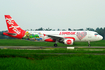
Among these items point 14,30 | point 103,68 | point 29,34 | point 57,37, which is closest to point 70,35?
point 57,37

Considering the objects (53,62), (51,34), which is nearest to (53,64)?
(53,62)

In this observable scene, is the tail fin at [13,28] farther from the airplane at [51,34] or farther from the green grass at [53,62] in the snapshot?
the green grass at [53,62]

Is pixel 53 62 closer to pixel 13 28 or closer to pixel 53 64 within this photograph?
pixel 53 64

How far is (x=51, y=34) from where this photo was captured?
3303 centimetres

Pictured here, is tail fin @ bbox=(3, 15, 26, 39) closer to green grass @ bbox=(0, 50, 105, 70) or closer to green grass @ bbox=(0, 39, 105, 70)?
green grass @ bbox=(0, 39, 105, 70)

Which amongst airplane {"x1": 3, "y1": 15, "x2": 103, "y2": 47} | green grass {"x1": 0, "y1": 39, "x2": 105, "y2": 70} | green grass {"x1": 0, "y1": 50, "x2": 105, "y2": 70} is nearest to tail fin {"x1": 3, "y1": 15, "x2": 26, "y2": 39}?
airplane {"x1": 3, "y1": 15, "x2": 103, "y2": 47}

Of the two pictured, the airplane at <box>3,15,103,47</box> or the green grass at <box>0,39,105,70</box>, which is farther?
the airplane at <box>3,15,103,47</box>

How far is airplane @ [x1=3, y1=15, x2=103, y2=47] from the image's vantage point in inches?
1258

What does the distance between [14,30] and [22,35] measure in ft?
7.15

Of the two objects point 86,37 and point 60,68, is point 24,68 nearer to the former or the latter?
point 60,68

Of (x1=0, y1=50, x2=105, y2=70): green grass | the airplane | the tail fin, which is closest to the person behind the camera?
(x1=0, y1=50, x2=105, y2=70): green grass

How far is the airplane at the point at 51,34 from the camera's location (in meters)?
32.0

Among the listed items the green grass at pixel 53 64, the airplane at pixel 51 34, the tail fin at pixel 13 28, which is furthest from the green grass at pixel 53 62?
the tail fin at pixel 13 28

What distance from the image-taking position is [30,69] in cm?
1036
